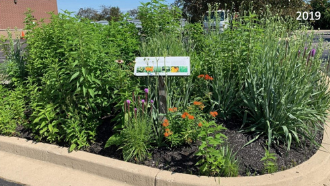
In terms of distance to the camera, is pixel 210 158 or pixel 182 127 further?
pixel 182 127

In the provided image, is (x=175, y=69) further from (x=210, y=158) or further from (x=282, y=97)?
(x=282, y=97)

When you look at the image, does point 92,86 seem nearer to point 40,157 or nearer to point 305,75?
point 40,157

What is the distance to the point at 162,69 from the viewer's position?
10.9 ft

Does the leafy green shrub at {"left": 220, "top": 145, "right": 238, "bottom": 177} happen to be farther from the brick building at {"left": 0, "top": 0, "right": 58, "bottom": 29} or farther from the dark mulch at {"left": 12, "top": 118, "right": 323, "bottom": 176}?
the brick building at {"left": 0, "top": 0, "right": 58, "bottom": 29}

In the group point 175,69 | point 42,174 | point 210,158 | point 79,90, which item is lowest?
point 42,174

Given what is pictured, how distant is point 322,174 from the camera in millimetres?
2947

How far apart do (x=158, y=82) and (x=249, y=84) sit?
114 cm

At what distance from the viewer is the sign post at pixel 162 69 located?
10.7ft

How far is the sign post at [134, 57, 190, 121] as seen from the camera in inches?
128

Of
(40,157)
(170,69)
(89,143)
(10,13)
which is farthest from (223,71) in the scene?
(10,13)

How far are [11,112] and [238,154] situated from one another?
3200 mm

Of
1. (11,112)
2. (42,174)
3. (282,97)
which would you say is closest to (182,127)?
(282,97)

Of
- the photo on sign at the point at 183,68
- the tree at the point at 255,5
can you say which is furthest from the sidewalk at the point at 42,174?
the tree at the point at 255,5

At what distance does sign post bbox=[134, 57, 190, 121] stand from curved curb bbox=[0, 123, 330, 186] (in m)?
0.74
